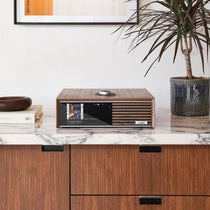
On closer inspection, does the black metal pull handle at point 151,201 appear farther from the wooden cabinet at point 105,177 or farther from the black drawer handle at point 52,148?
the black drawer handle at point 52,148

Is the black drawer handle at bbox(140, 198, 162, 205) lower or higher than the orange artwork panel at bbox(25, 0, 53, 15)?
lower

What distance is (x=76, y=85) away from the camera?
2004 mm

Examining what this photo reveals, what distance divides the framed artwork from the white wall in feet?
0.13

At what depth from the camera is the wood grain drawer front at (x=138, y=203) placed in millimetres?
1382

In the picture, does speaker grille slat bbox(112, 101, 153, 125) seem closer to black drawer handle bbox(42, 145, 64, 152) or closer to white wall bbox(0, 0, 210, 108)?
black drawer handle bbox(42, 145, 64, 152)

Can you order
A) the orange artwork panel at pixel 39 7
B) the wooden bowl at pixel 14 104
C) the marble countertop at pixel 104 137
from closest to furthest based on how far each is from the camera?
the marble countertop at pixel 104 137, the wooden bowl at pixel 14 104, the orange artwork panel at pixel 39 7

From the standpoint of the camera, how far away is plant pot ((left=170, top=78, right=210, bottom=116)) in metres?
1.64

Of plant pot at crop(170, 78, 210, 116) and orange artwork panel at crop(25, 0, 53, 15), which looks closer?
plant pot at crop(170, 78, 210, 116)

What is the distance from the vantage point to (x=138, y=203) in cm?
139

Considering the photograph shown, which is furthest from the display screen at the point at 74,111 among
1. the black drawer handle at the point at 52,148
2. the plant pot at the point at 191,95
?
the plant pot at the point at 191,95

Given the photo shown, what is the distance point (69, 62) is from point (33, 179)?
810 mm

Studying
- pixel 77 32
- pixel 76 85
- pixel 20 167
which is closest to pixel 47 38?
pixel 77 32

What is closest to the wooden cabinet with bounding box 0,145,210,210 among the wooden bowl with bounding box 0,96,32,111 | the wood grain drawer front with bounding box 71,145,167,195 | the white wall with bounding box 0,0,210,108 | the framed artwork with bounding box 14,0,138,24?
the wood grain drawer front with bounding box 71,145,167,195

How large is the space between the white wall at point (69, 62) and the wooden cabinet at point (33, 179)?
68cm
